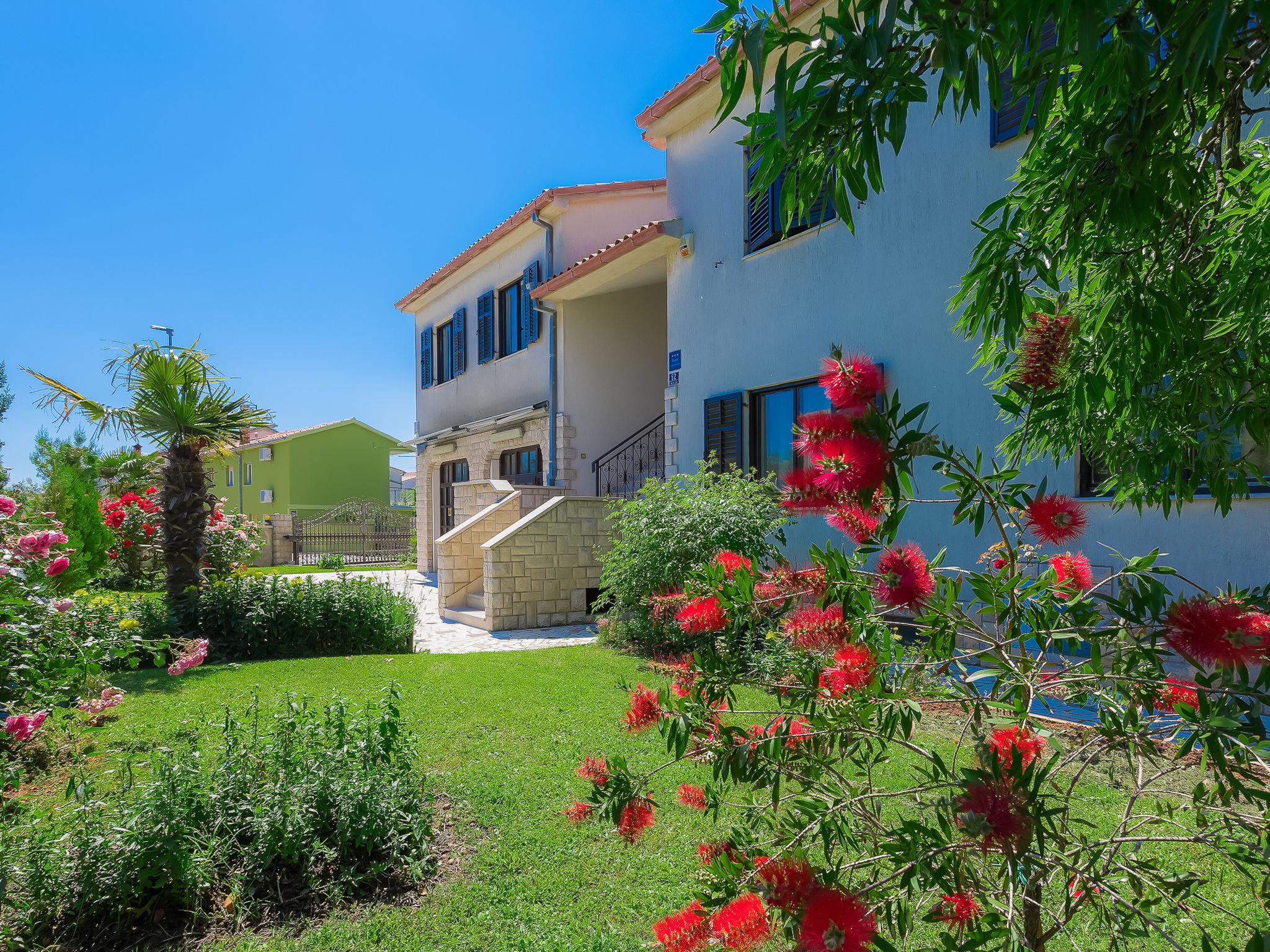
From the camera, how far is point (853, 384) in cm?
156

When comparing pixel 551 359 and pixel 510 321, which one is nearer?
pixel 551 359

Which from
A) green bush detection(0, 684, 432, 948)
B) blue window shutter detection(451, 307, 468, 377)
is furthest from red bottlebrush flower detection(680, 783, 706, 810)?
blue window shutter detection(451, 307, 468, 377)

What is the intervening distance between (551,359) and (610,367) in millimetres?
1202

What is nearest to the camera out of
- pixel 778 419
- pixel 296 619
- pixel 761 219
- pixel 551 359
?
pixel 296 619

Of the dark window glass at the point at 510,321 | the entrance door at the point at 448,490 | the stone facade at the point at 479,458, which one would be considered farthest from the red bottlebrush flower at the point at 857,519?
the entrance door at the point at 448,490

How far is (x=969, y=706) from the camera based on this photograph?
63.6 inches

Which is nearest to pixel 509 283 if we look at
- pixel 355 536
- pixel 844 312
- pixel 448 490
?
pixel 448 490

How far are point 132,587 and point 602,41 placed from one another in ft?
45.1

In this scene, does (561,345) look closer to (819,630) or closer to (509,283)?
(509,283)

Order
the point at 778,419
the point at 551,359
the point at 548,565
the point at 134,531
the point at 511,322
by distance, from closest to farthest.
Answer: the point at 778,419 < the point at 548,565 < the point at 134,531 < the point at 551,359 < the point at 511,322

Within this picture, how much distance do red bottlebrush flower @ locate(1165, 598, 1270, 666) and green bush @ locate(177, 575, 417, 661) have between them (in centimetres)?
894

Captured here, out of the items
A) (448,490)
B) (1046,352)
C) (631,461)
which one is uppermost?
(631,461)

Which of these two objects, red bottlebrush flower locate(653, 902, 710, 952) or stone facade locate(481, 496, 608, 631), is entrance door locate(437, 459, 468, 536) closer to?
stone facade locate(481, 496, 608, 631)

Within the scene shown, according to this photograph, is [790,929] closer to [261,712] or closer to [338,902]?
[338,902]
